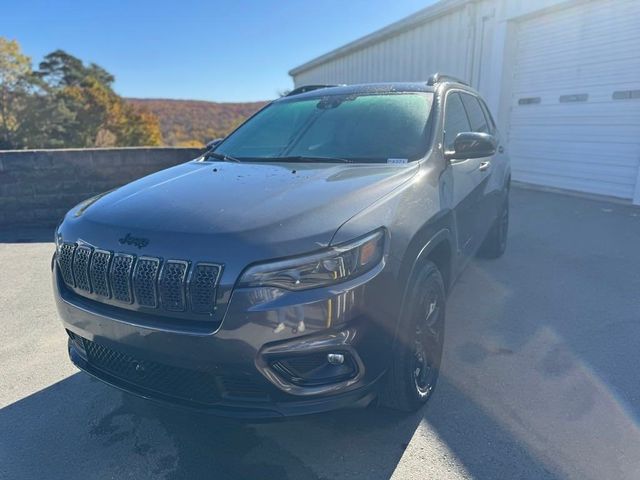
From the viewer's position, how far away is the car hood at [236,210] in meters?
1.83

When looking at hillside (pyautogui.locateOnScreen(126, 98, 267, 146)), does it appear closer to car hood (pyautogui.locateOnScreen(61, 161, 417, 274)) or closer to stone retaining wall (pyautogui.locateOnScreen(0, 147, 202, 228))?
stone retaining wall (pyautogui.locateOnScreen(0, 147, 202, 228))

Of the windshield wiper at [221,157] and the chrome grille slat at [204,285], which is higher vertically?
the windshield wiper at [221,157]

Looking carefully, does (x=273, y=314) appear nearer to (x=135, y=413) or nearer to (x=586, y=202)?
(x=135, y=413)

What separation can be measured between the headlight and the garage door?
7666 mm

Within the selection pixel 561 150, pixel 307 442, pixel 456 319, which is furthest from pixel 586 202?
pixel 307 442

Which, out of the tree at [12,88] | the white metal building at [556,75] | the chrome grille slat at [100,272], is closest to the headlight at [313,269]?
the chrome grille slat at [100,272]

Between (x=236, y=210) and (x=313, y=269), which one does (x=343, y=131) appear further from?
(x=313, y=269)

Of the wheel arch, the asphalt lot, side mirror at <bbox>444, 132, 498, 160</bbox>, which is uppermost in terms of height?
side mirror at <bbox>444, 132, 498, 160</bbox>

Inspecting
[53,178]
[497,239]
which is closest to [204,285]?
[497,239]

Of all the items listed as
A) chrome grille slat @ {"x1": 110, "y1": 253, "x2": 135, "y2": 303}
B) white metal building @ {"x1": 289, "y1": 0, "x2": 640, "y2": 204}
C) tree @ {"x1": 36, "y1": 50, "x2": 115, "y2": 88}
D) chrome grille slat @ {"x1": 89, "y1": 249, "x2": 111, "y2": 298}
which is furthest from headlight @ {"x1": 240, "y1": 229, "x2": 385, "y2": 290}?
tree @ {"x1": 36, "y1": 50, "x2": 115, "y2": 88}

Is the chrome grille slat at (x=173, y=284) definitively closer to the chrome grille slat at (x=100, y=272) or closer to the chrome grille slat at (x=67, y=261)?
the chrome grille slat at (x=100, y=272)

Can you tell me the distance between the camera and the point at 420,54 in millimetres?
12008

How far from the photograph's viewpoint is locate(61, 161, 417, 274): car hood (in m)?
1.83

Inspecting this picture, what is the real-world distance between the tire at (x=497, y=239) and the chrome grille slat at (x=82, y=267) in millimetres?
3976
